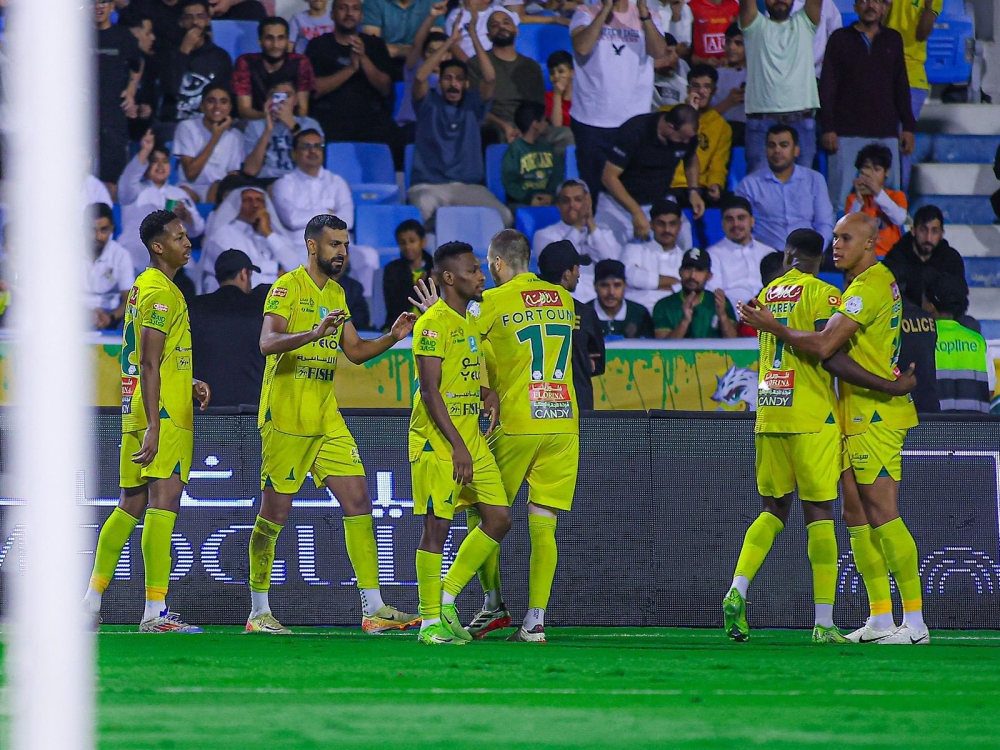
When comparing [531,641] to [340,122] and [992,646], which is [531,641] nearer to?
[992,646]

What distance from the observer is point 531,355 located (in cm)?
695

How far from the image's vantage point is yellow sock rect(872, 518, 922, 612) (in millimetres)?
6844

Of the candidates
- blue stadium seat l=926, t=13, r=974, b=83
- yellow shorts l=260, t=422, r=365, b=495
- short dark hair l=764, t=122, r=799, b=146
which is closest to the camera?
yellow shorts l=260, t=422, r=365, b=495

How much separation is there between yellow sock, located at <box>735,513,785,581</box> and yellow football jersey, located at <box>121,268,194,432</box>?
2.78 metres

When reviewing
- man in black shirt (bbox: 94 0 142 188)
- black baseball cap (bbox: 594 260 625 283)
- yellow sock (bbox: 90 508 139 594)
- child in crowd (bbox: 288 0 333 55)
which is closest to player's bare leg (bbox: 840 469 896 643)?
yellow sock (bbox: 90 508 139 594)

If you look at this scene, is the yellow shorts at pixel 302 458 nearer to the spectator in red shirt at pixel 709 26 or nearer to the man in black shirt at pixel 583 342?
the man in black shirt at pixel 583 342

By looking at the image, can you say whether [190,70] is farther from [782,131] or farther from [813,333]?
[813,333]

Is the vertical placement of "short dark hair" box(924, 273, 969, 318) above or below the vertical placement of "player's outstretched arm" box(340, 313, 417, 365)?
above

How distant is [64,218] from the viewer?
2.11m

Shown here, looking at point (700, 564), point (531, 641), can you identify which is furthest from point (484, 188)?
point (531, 641)

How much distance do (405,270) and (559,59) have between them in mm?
3054

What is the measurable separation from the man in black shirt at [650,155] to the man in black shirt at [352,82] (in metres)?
2.03

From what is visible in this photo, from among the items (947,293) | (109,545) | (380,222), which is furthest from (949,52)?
(109,545)

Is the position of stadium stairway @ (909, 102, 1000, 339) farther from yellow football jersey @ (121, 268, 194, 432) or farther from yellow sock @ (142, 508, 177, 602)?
yellow sock @ (142, 508, 177, 602)
